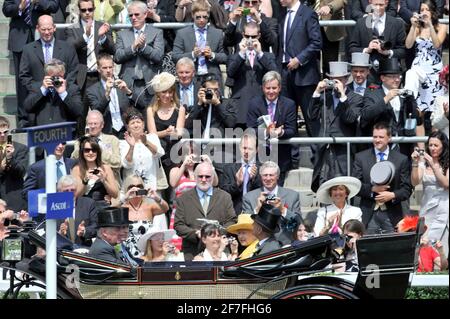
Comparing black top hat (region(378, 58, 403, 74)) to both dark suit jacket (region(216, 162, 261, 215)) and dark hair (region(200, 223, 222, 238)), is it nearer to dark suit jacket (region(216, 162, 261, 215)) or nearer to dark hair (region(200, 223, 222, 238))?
dark suit jacket (region(216, 162, 261, 215))

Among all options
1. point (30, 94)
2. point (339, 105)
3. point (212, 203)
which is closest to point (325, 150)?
point (339, 105)

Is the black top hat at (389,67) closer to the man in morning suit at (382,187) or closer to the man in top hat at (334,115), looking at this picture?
the man in top hat at (334,115)

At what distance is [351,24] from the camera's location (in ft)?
64.7

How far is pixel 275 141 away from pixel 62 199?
5562 millimetres

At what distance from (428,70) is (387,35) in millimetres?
652

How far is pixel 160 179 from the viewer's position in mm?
17891

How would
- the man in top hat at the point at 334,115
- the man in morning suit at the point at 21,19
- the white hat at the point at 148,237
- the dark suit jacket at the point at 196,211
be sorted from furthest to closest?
the man in morning suit at the point at 21,19
the man in top hat at the point at 334,115
the dark suit jacket at the point at 196,211
the white hat at the point at 148,237

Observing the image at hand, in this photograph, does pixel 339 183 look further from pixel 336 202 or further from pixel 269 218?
pixel 269 218

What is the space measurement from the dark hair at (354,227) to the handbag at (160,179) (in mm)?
2515

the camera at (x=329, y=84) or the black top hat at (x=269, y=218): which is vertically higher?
the camera at (x=329, y=84)

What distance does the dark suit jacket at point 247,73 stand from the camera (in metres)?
18.7

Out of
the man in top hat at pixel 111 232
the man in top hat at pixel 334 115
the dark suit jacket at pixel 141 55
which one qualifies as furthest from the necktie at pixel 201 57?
the man in top hat at pixel 111 232

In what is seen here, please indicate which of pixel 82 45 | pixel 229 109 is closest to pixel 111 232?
pixel 229 109
